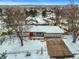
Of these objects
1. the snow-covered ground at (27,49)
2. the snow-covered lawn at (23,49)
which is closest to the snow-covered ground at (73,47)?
the snow-covered ground at (27,49)

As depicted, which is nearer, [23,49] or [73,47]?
[23,49]

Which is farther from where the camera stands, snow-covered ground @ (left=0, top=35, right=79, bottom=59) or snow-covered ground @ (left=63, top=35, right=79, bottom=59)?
snow-covered ground @ (left=63, top=35, right=79, bottom=59)

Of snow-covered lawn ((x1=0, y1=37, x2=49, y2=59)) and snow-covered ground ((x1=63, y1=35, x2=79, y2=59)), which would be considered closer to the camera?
snow-covered lawn ((x1=0, y1=37, x2=49, y2=59))

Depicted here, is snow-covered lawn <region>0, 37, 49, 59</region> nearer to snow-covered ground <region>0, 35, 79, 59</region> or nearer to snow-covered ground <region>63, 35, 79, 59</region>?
snow-covered ground <region>0, 35, 79, 59</region>

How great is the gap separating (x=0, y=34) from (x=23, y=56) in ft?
17.1

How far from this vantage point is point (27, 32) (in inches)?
508

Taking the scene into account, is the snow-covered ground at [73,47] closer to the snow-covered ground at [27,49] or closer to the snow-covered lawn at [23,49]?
the snow-covered ground at [27,49]

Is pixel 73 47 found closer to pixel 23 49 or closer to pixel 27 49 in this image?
pixel 27 49

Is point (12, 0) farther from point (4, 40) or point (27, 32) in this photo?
point (27, 32)

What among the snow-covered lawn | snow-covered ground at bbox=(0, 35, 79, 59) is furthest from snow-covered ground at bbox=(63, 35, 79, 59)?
the snow-covered lawn

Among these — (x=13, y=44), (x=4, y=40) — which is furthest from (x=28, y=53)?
(x=4, y=40)

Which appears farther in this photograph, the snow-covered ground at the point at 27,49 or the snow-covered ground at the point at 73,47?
the snow-covered ground at the point at 73,47

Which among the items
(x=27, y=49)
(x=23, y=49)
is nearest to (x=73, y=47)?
(x=27, y=49)

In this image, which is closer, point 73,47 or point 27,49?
point 27,49
